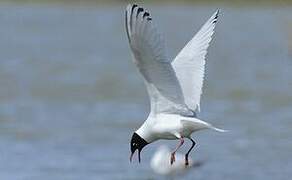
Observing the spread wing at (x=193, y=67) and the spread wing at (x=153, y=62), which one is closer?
the spread wing at (x=153, y=62)

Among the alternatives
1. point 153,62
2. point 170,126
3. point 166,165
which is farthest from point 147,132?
point 166,165

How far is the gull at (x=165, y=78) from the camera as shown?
23.6ft

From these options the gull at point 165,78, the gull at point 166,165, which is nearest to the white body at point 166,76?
the gull at point 165,78

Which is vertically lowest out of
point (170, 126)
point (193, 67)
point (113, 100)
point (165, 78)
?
point (170, 126)

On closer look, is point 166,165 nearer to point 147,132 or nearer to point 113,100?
point 147,132

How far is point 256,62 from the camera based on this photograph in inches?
814

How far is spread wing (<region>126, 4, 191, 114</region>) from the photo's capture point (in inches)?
280

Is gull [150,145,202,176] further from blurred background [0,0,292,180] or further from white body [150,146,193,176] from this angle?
blurred background [0,0,292,180]

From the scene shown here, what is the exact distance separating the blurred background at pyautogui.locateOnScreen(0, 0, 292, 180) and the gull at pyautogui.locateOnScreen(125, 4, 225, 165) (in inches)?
85.4

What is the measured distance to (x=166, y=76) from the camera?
24.9 feet

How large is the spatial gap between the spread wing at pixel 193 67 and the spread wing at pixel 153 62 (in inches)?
10.9

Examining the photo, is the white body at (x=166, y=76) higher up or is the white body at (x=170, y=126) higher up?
the white body at (x=166, y=76)

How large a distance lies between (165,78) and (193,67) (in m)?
0.86

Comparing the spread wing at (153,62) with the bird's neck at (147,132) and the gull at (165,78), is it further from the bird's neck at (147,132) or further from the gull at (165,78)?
the bird's neck at (147,132)
